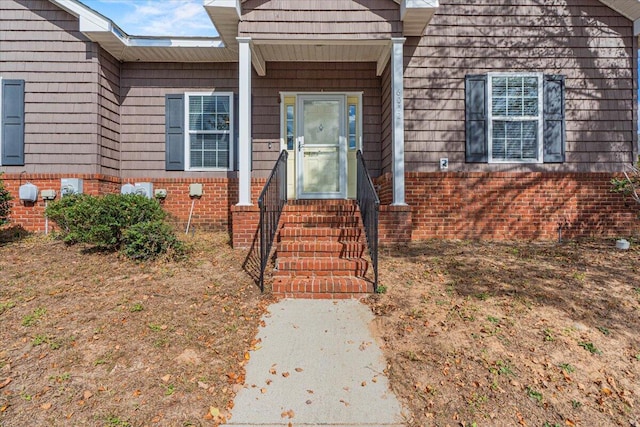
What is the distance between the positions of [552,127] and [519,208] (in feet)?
5.21

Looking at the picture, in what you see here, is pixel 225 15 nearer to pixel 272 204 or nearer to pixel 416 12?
pixel 416 12

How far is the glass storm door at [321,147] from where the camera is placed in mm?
7195

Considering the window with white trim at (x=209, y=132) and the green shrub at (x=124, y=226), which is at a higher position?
the window with white trim at (x=209, y=132)

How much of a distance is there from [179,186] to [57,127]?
2.34 metres

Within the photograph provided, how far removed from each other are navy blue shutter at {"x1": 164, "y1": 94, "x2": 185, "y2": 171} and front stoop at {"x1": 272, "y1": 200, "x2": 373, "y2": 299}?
3.10 metres

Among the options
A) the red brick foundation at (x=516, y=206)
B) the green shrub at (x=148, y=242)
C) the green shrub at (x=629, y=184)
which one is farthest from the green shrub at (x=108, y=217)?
the green shrub at (x=629, y=184)

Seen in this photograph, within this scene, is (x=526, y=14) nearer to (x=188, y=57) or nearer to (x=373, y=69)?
(x=373, y=69)

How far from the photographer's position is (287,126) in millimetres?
7301

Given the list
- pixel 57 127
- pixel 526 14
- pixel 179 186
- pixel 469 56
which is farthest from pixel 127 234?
pixel 526 14

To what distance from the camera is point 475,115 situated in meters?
6.46

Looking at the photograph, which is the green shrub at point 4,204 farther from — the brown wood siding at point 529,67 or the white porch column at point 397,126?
the brown wood siding at point 529,67

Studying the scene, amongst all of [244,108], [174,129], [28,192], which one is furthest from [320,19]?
[28,192]

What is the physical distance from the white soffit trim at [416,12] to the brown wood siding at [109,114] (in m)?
5.51

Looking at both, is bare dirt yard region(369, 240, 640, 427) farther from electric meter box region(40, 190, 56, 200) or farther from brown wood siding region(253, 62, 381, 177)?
electric meter box region(40, 190, 56, 200)
